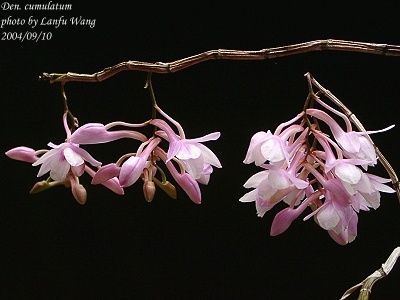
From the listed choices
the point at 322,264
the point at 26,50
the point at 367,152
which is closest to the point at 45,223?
the point at 26,50

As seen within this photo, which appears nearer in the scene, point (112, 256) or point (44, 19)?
point (44, 19)

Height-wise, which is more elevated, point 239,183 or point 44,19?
point 44,19

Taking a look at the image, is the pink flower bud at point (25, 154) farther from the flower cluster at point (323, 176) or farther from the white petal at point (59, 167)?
the flower cluster at point (323, 176)

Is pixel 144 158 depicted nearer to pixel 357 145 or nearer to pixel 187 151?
pixel 187 151

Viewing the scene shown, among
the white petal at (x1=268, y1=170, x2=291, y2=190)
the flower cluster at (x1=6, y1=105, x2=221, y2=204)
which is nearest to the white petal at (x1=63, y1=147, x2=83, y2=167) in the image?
the flower cluster at (x1=6, y1=105, x2=221, y2=204)

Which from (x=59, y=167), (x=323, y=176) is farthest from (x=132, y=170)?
(x=323, y=176)

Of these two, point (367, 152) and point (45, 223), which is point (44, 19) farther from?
point (367, 152)
